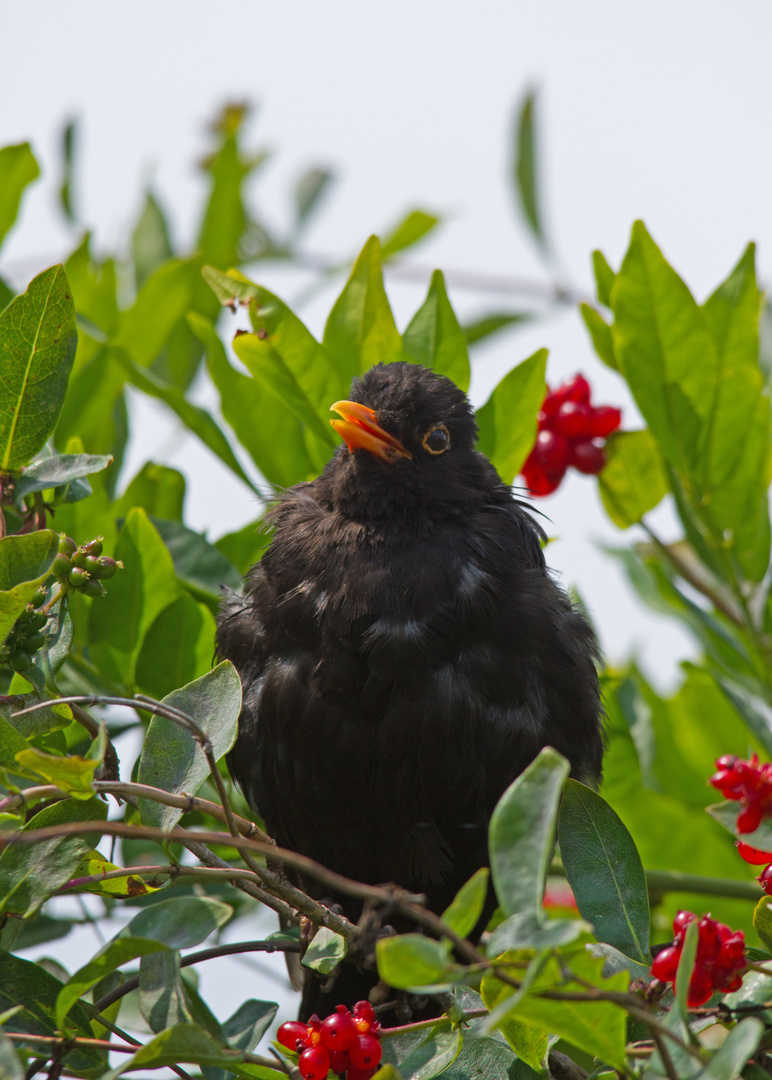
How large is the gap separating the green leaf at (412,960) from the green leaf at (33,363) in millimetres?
1228

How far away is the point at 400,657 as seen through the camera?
8.21 feet

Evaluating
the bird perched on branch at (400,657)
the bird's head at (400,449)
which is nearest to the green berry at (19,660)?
the bird perched on branch at (400,657)

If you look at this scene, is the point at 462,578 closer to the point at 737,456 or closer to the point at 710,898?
the point at 737,456

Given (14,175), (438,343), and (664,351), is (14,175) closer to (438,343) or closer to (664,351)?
(438,343)

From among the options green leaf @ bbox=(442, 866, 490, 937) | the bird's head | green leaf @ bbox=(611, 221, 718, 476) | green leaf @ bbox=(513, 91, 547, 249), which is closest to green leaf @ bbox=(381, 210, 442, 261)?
green leaf @ bbox=(513, 91, 547, 249)

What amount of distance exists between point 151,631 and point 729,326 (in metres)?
1.59

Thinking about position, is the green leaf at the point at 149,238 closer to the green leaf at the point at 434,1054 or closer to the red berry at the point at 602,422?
the red berry at the point at 602,422

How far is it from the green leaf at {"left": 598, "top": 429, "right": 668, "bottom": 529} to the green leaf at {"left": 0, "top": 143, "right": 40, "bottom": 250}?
71.9 inches

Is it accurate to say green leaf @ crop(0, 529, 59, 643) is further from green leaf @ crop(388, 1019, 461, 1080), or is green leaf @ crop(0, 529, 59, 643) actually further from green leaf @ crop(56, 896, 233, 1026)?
green leaf @ crop(388, 1019, 461, 1080)

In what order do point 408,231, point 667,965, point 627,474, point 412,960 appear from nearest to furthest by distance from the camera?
1. point 412,960
2. point 667,965
3. point 627,474
4. point 408,231

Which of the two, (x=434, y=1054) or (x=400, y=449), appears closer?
(x=434, y=1054)

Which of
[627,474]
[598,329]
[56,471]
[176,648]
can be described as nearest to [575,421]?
[627,474]

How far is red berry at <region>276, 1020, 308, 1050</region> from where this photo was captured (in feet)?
5.94

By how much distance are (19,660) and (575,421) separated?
1875mm
